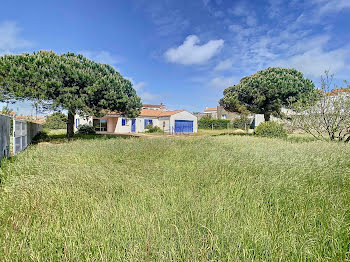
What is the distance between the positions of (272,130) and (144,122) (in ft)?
62.1

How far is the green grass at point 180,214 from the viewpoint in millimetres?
1706

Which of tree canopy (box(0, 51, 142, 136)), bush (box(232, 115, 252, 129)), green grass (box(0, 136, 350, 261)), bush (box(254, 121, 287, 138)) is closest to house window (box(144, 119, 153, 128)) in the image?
tree canopy (box(0, 51, 142, 136))

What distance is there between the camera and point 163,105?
60.1 metres

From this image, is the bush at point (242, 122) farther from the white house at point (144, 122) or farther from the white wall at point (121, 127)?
the white wall at point (121, 127)

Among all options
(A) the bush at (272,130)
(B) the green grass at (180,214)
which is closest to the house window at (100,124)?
(A) the bush at (272,130)

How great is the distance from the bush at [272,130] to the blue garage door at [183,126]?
48.8 ft

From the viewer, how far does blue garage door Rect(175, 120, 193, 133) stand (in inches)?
1079

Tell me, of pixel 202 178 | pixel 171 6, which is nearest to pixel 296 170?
pixel 202 178

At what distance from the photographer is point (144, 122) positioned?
90.8 ft

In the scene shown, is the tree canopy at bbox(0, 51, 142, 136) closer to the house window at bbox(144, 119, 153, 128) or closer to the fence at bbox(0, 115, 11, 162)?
the fence at bbox(0, 115, 11, 162)

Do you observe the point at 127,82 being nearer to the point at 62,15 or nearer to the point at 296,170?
the point at 62,15

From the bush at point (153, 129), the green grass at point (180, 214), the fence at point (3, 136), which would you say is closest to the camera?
the green grass at point (180, 214)

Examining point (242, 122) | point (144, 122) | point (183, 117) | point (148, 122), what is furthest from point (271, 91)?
point (144, 122)

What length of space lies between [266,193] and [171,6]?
11.6m
